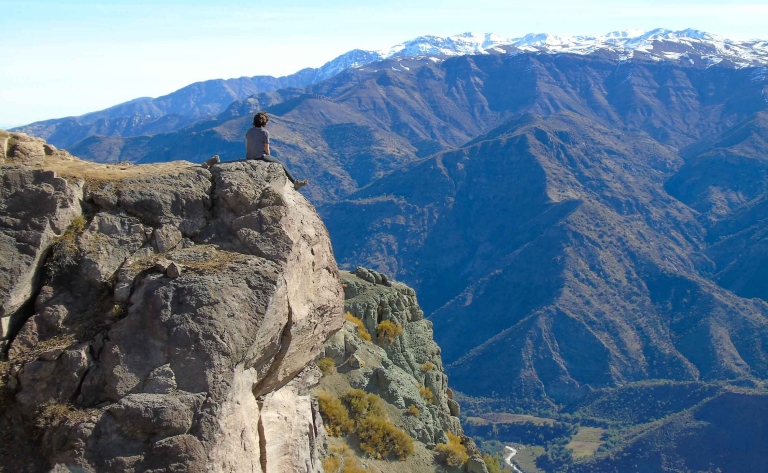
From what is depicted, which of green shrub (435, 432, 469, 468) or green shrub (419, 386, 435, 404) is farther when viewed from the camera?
green shrub (419, 386, 435, 404)

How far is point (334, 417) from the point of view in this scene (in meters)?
31.2

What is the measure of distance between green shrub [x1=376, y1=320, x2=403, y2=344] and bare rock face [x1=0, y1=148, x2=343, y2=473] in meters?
25.9

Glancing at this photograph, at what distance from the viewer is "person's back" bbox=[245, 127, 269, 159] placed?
1766 cm

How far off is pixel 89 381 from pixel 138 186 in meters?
4.50

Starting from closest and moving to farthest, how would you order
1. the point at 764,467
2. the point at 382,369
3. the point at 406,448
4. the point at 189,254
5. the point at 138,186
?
1. the point at 189,254
2. the point at 138,186
3. the point at 406,448
4. the point at 382,369
5. the point at 764,467

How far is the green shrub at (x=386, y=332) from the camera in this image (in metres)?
42.3

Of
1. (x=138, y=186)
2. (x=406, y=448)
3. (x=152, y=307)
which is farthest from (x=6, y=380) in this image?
(x=406, y=448)

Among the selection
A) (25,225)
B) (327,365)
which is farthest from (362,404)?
(25,225)

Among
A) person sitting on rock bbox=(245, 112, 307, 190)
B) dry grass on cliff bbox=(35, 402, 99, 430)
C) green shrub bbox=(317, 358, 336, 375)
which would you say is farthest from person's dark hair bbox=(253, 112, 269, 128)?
green shrub bbox=(317, 358, 336, 375)

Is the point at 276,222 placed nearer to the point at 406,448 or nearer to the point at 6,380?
the point at 6,380

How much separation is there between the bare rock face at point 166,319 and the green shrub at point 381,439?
15.7 m

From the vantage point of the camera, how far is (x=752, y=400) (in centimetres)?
18762

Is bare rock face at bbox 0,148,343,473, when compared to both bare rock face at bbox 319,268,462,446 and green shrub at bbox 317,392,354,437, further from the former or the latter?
bare rock face at bbox 319,268,462,446

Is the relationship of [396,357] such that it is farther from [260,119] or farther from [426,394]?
[260,119]
